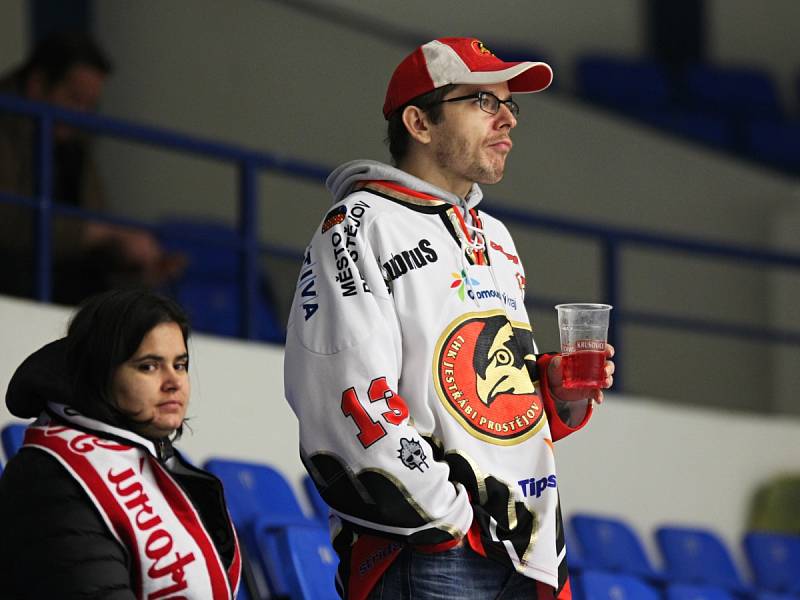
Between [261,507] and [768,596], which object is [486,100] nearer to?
[261,507]

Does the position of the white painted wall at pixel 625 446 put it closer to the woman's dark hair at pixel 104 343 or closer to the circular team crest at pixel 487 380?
the woman's dark hair at pixel 104 343

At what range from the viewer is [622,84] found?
28.9 ft

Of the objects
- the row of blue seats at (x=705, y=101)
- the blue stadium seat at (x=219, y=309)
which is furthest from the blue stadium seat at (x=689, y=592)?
the row of blue seats at (x=705, y=101)

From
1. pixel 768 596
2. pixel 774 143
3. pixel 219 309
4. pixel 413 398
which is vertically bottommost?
pixel 768 596

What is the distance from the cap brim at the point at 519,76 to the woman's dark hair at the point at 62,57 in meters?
1.98

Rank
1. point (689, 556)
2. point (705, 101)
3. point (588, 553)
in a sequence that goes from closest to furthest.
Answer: point (588, 553) < point (689, 556) < point (705, 101)

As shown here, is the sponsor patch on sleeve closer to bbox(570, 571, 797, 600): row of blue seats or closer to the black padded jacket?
the black padded jacket

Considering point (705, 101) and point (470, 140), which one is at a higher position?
point (705, 101)

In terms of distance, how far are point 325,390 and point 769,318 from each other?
18.4 feet

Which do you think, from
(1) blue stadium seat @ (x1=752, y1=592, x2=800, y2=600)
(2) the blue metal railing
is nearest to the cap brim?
(2) the blue metal railing

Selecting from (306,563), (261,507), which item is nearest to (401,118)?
(306,563)

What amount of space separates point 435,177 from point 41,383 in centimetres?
71

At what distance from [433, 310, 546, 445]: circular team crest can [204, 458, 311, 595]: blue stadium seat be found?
132 centimetres

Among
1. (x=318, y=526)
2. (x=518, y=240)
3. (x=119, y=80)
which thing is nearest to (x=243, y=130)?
(x=119, y=80)
